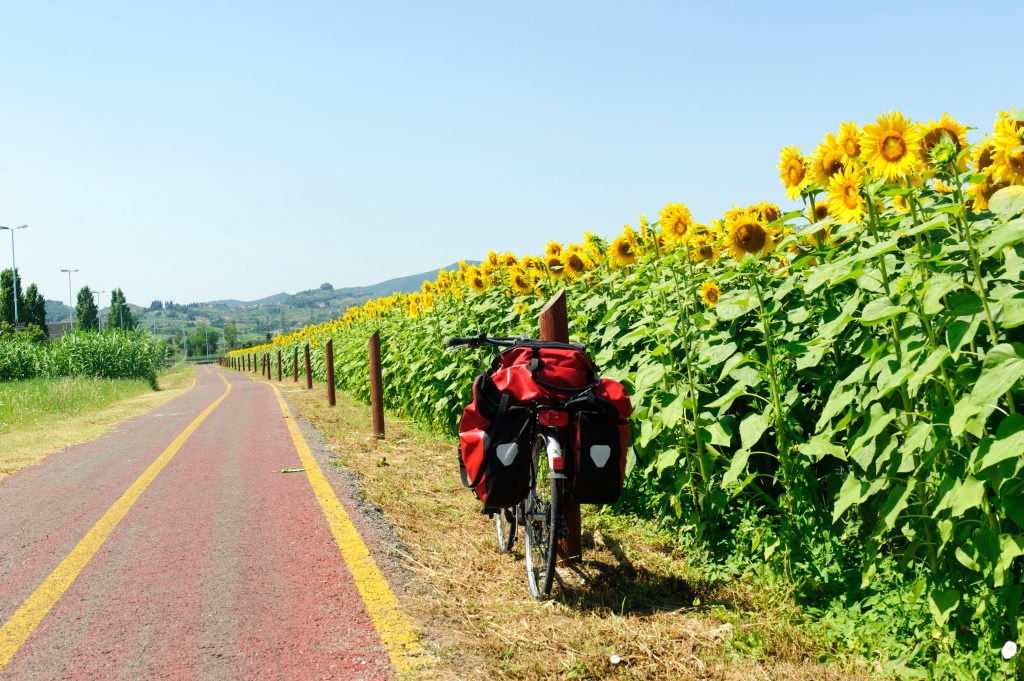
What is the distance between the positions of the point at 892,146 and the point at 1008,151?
0.59 metres

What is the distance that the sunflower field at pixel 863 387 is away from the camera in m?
3.16

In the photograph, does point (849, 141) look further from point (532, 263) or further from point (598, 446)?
point (532, 263)

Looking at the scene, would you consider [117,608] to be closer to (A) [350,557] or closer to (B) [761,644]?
(A) [350,557]

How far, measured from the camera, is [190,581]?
516cm

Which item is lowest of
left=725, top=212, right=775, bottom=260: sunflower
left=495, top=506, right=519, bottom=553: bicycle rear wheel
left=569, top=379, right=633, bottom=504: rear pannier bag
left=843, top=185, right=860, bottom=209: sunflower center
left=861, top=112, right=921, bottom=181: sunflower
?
left=495, top=506, right=519, bottom=553: bicycle rear wheel

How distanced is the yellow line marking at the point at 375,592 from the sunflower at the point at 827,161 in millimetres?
3019

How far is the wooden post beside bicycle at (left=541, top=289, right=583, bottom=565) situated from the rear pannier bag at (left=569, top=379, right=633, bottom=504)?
22.2 inches

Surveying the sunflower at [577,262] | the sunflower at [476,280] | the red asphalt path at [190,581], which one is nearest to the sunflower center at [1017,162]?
the red asphalt path at [190,581]

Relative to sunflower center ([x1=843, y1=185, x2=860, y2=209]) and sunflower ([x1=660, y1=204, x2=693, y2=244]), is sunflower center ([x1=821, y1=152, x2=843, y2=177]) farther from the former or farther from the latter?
sunflower ([x1=660, y1=204, x2=693, y2=244])

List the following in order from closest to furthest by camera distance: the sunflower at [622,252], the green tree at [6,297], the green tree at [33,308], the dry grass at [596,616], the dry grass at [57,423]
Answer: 1. the dry grass at [596,616]
2. the sunflower at [622,252]
3. the dry grass at [57,423]
4. the green tree at [6,297]
5. the green tree at [33,308]

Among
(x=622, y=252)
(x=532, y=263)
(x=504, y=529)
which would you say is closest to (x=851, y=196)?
(x=622, y=252)

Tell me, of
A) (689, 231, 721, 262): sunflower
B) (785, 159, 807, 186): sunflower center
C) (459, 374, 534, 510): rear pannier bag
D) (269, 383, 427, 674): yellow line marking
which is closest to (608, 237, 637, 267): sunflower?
(689, 231, 721, 262): sunflower

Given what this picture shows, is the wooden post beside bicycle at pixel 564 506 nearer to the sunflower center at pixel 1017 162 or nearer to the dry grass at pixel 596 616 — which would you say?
the dry grass at pixel 596 616

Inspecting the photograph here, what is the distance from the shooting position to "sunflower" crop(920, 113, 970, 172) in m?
3.64
